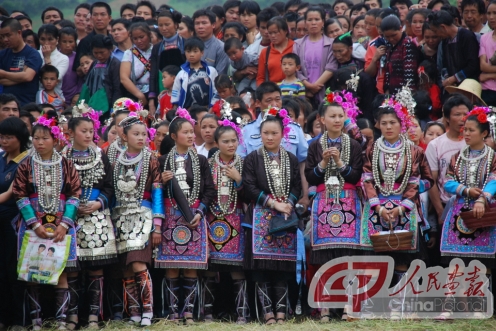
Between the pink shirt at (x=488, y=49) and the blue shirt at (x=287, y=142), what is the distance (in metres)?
2.25

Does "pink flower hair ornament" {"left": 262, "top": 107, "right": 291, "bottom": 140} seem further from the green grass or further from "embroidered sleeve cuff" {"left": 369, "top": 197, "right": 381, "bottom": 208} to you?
the green grass

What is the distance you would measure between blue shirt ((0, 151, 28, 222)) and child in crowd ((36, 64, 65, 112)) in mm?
3169

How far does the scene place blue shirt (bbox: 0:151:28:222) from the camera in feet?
24.9

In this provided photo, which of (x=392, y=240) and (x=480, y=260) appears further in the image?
(x=480, y=260)

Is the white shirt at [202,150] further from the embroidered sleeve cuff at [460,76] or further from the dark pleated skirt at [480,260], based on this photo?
the embroidered sleeve cuff at [460,76]

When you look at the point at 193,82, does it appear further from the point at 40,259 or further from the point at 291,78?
the point at 40,259

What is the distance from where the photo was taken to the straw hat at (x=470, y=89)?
8.98m

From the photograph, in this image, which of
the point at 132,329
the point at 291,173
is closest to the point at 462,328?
the point at 291,173

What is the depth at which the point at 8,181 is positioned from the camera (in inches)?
299

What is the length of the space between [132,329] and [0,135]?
2.17 m

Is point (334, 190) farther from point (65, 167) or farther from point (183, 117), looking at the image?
point (65, 167)

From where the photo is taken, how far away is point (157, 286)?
813 centimetres

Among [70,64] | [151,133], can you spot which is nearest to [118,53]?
[70,64]

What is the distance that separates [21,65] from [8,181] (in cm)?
325
